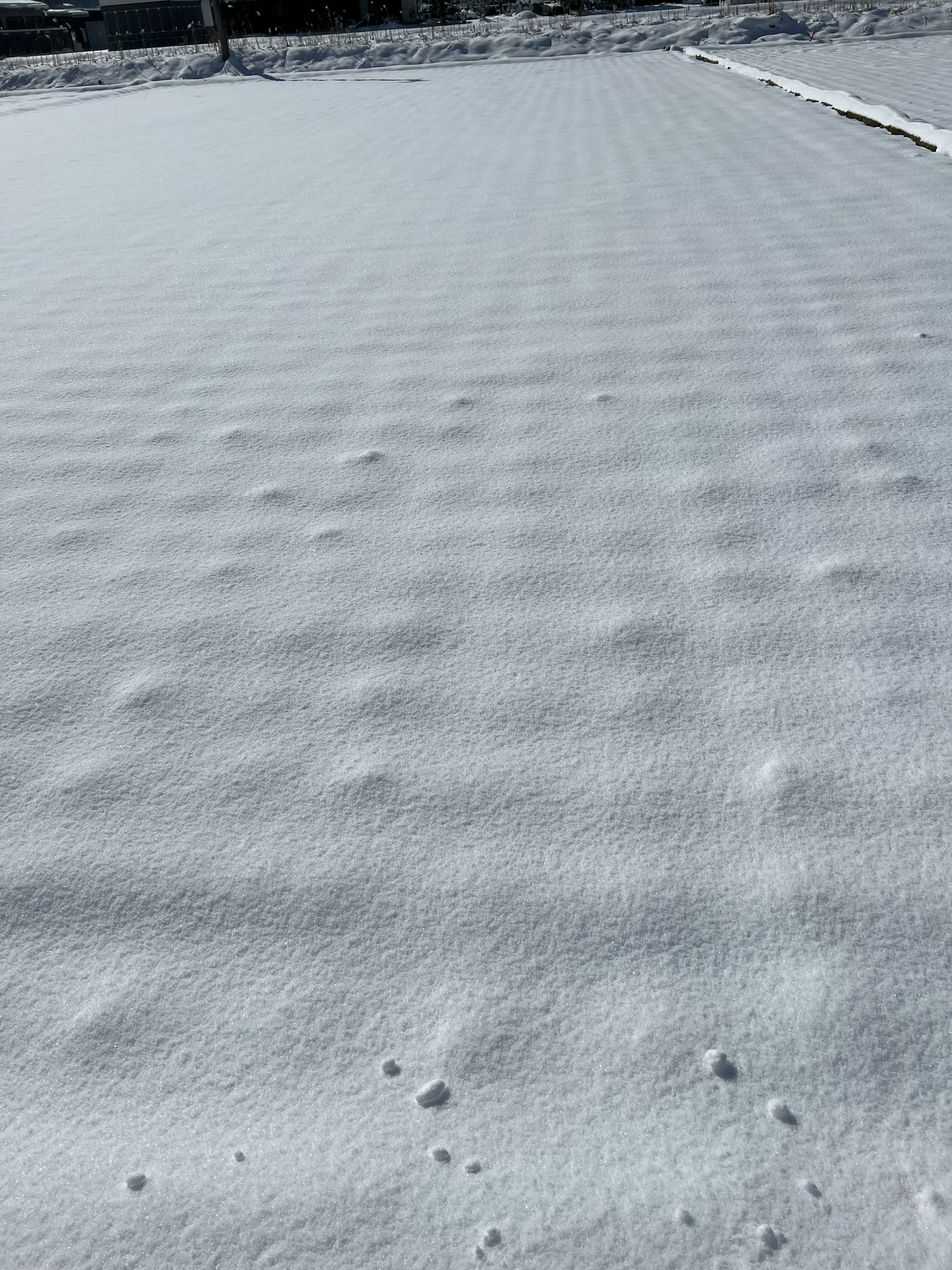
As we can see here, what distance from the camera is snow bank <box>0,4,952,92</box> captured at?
12633 millimetres

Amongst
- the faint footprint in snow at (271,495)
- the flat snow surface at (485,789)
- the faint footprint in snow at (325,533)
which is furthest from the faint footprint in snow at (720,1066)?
the faint footprint in snow at (271,495)

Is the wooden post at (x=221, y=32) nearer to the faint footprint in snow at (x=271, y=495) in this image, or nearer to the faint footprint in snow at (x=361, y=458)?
the faint footprint in snow at (x=361, y=458)

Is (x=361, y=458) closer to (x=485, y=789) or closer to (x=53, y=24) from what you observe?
(x=485, y=789)

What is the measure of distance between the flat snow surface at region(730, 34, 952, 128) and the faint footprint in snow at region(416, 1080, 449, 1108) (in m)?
6.25

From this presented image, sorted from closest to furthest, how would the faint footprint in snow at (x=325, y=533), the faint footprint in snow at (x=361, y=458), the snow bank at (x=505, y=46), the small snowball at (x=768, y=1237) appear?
the small snowball at (x=768, y=1237) < the faint footprint in snow at (x=325, y=533) < the faint footprint in snow at (x=361, y=458) < the snow bank at (x=505, y=46)

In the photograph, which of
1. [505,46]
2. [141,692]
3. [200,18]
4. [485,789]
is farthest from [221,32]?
[485,789]

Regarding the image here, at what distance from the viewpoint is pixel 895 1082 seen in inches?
37.7

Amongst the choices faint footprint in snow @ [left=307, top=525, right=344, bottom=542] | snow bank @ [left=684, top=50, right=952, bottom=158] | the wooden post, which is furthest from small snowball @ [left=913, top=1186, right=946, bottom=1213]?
the wooden post

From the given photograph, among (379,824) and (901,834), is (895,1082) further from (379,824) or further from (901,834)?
(379,824)

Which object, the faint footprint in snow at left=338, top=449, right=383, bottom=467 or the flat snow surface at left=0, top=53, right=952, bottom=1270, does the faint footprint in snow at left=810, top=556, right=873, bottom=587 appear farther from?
the faint footprint in snow at left=338, top=449, right=383, bottom=467

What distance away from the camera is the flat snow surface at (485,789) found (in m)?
0.91

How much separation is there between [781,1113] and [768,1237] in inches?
4.6

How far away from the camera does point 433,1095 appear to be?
3.21ft

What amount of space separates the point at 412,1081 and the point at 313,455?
1.67 meters
